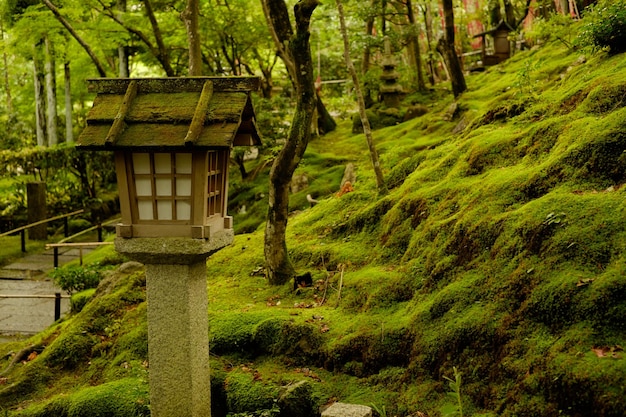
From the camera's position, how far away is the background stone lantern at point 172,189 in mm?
5938

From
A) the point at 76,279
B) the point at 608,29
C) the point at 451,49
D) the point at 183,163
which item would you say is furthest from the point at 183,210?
the point at 451,49

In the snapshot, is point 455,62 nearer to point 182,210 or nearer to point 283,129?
point 283,129

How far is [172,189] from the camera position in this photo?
6086mm

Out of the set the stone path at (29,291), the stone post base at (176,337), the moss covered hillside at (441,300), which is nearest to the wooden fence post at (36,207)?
the stone path at (29,291)

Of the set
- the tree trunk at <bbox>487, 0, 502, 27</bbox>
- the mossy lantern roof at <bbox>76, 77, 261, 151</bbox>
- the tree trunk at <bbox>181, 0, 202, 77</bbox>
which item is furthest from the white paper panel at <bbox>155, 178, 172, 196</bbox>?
the tree trunk at <bbox>487, 0, 502, 27</bbox>

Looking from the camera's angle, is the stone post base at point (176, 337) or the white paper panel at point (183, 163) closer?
the white paper panel at point (183, 163)

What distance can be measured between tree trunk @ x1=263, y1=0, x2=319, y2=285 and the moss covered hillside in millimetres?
487

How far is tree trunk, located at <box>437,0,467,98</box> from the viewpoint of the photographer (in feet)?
52.5

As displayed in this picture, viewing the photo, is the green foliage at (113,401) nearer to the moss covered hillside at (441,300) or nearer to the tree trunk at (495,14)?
the moss covered hillside at (441,300)

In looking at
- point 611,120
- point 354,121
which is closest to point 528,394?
point 611,120

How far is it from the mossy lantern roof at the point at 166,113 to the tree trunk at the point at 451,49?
1104 centimetres

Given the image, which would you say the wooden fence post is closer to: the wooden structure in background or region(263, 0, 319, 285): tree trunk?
region(263, 0, 319, 285): tree trunk

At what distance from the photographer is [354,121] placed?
19922 millimetres

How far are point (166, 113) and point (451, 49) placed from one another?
11.8 m
